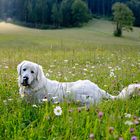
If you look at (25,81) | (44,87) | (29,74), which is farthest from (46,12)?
(25,81)

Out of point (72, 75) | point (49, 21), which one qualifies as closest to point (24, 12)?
point (49, 21)

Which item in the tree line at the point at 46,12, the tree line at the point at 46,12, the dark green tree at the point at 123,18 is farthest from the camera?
the tree line at the point at 46,12

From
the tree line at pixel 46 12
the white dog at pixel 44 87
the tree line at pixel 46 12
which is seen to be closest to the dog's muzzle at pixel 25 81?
the white dog at pixel 44 87

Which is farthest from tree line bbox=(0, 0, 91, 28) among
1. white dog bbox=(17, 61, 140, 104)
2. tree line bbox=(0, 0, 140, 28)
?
white dog bbox=(17, 61, 140, 104)

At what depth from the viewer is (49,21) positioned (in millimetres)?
127188

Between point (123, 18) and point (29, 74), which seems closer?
point (29, 74)

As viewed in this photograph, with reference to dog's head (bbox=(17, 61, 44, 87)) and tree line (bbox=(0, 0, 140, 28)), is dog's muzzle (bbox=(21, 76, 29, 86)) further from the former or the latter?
tree line (bbox=(0, 0, 140, 28))

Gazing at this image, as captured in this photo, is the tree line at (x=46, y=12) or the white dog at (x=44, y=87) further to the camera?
the tree line at (x=46, y=12)

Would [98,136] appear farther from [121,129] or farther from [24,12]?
[24,12]

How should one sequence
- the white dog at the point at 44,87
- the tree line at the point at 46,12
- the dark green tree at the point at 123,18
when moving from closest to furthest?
1. the white dog at the point at 44,87
2. the dark green tree at the point at 123,18
3. the tree line at the point at 46,12

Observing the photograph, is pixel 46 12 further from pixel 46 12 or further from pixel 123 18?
pixel 123 18

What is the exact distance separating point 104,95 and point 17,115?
8.35 feet

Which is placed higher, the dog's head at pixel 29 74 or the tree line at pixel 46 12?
the tree line at pixel 46 12

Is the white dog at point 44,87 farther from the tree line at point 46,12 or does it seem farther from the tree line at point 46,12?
the tree line at point 46,12
